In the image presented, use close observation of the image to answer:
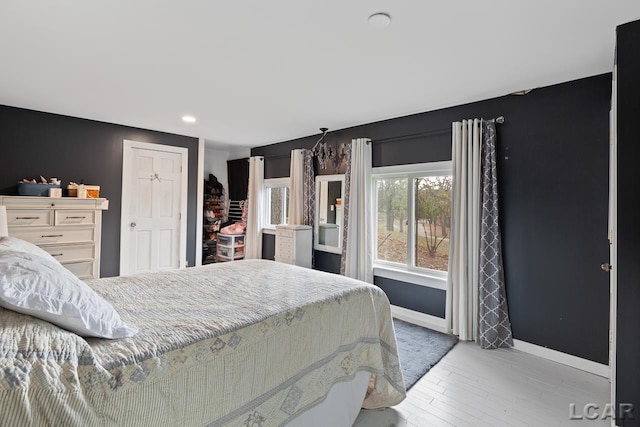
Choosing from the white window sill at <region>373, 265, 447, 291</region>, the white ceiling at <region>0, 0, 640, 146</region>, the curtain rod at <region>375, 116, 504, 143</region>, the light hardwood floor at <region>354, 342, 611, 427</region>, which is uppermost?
the white ceiling at <region>0, 0, 640, 146</region>

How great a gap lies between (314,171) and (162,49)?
2.90 m

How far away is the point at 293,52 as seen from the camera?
2256 mm

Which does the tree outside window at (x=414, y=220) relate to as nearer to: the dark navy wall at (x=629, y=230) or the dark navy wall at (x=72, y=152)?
the dark navy wall at (x=629, y=230)

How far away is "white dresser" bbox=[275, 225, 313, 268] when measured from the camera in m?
4.58

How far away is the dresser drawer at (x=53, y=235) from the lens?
3.35m

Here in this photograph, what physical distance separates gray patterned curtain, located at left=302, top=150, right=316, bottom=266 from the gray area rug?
1946 mm

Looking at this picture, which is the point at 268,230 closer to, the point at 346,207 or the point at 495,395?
the point at 346,207

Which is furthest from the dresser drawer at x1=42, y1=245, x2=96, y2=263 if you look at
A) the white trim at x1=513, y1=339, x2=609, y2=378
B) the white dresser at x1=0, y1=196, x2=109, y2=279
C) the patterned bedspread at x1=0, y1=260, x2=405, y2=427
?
the white trim at x1=513, y1=339, x2=609, y2=378

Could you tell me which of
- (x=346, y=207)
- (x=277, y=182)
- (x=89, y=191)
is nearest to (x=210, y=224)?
(x=277, y=182)

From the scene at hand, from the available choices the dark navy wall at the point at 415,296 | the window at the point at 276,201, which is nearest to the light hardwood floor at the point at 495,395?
the dark navy wall at the point at 415,296

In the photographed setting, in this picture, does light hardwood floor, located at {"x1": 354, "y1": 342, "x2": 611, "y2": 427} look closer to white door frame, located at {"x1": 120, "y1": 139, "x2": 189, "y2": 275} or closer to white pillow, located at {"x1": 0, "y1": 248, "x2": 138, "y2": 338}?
white pillow, located at {"x1": 0, "y1": 248, "x2": 138, "y2": 338}

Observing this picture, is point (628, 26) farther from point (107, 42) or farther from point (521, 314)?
point (107, 42)

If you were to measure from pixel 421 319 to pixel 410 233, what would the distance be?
100 cm

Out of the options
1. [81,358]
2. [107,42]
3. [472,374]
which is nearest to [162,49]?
[107,42]
